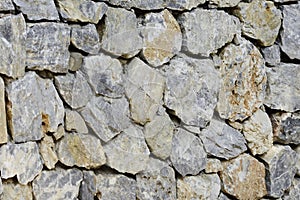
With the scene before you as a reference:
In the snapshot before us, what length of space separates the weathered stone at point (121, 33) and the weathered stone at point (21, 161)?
38 centimetres

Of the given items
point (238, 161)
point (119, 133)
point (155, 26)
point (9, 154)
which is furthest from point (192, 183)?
point (9, 154)

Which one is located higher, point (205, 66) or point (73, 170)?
point (205, 66)

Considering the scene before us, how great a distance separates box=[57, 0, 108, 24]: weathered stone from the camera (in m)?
1.73

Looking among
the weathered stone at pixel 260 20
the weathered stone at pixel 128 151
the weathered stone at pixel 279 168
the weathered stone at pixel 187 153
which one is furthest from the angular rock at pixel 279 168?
the weathered stone at pixel 128 151

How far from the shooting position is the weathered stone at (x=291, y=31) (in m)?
2.25

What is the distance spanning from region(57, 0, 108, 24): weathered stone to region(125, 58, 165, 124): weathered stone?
0.21m

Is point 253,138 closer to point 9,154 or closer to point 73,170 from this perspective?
point 73,170

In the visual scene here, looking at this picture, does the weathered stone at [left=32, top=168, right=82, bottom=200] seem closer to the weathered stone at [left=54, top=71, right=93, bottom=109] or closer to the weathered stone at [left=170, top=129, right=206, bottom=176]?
the weathered stone at [left=54, top=71, right=93, bottom=109]

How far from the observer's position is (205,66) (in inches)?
81.8

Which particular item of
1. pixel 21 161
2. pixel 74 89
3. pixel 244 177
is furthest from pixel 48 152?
pixel 244 177

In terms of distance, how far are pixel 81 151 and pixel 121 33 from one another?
376mm

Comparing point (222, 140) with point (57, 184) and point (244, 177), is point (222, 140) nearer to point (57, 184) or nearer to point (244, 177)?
point (244, 177)

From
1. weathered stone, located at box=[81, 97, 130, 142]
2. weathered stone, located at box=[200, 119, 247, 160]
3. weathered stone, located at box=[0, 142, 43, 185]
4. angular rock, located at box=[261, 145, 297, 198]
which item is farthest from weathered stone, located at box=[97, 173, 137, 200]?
angular rock, located at box=[261, 145, 297, 198]

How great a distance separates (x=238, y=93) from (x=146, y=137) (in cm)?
42
